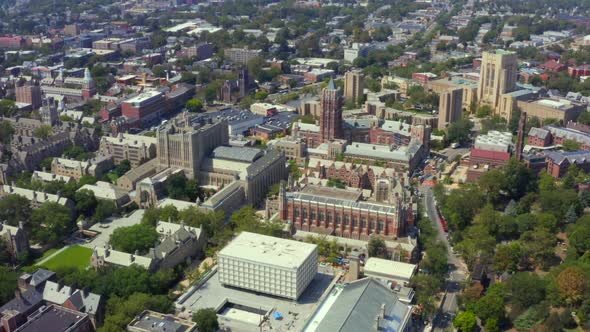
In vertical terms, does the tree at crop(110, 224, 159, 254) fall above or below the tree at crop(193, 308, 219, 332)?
above

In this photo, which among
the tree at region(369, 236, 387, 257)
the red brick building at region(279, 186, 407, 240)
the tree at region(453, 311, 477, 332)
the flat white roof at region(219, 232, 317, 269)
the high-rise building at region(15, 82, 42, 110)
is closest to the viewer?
the tree at region(453, 311, 477, 332)

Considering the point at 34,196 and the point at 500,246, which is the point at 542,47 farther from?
the point at 34,196

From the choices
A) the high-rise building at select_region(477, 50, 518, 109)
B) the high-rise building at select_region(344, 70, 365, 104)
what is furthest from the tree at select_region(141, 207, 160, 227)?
the high-rise building at select_region(477, 50, 518, 109)

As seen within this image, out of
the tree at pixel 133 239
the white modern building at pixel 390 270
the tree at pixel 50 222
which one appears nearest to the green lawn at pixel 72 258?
the tree at pixel 50 222

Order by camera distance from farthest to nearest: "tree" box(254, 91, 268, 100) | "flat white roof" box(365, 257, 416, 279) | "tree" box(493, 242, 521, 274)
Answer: "tree" box(254, 91, 268, 100), "tree" box(493, 242, 521, 274), "flat white roof" box(365, 257, 416, 279)

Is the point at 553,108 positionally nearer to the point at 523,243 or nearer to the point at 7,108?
the point at 523,243

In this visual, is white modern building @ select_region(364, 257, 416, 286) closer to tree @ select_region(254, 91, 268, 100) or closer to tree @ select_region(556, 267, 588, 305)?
tree @ select_region(556, 267, 588, 305)

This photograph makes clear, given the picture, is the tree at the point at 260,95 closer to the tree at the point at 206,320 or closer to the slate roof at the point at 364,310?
the slate roof at the point at 364,310
